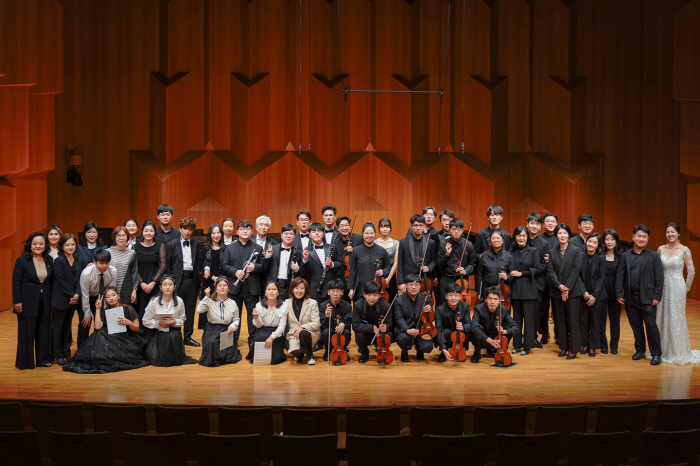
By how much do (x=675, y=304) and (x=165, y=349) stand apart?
424cm

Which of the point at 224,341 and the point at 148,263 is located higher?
the point at 148,263

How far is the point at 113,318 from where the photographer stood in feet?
15.8

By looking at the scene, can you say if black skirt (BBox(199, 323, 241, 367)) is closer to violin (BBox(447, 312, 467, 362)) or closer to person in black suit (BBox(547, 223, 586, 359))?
violin (BBox(447, 312, 467, 362))

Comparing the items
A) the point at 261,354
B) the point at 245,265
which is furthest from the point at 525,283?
the point at 245,265

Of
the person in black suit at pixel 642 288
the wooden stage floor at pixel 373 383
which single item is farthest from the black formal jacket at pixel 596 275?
the wooden stage floor at pixel 373 383

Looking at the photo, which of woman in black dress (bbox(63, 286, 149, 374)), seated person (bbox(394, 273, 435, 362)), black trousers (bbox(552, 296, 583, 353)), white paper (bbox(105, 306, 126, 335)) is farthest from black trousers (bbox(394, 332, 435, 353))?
white paper (bbox(105, 306, 126, 335))

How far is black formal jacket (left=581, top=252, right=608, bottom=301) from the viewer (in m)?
5.16

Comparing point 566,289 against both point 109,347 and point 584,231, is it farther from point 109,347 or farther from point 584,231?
point 109,347

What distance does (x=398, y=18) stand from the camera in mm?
8891

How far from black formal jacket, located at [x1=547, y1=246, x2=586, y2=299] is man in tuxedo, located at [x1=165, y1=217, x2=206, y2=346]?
3.17 meters

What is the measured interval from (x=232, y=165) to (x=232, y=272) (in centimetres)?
381

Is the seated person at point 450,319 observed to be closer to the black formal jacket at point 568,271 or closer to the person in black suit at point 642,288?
the black formal jacket at point 568,271

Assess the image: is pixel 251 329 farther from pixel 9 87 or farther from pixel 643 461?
pixel 9 87

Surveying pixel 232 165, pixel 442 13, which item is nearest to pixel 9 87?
pixel 232 165
